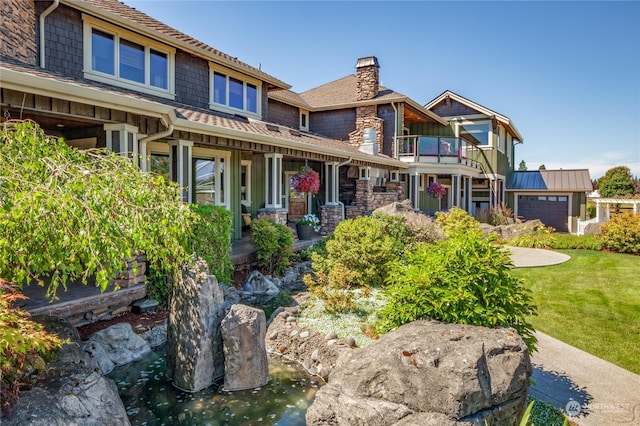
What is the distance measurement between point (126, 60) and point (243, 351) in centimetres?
796

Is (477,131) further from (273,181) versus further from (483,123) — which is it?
(273,181)

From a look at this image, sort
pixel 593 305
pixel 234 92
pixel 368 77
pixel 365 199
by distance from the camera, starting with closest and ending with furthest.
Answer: pixel 593 305 → pixel 234 92 → pixel 365 199 → pixel 368 77

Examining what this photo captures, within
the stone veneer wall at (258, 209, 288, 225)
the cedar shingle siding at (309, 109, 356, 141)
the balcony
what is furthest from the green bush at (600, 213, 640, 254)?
the cedar shingle siding at (309, 109, 356, 141)

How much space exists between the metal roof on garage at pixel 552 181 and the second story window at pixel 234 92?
65.4 feet

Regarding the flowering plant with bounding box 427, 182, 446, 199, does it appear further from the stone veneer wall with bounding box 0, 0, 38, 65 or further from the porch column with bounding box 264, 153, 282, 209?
the stone veneer wall with bounding box 0, 0, 38, 65

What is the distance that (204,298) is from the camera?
17.5 ft

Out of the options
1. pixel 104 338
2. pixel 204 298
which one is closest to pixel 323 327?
pixel 204 298

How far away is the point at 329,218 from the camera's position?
1469 centimetres

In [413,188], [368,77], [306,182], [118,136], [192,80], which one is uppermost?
[368,77]

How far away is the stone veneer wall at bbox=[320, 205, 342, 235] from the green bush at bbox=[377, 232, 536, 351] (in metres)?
9.80

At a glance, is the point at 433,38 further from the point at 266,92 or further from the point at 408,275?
the point at 408,275

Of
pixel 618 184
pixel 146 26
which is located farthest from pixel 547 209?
pixel 146 26

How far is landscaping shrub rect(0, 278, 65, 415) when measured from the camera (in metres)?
2.60

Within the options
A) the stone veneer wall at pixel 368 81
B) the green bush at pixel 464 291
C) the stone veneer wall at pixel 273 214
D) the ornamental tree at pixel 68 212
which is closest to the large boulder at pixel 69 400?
the ornamental tree at pixel 68 212
